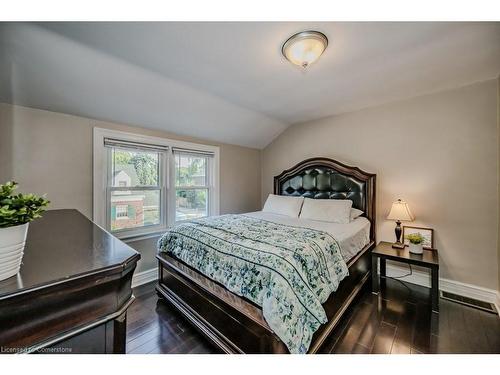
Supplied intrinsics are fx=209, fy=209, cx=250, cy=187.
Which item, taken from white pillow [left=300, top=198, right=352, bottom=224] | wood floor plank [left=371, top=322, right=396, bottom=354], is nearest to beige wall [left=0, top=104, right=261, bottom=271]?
white pillow [left=300, top=198, right=352, bottom=224]

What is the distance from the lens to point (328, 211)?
2.84m

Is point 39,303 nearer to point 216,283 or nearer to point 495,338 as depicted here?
point 216,283

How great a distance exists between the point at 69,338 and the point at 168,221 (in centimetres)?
260

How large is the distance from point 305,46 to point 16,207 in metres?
1.87

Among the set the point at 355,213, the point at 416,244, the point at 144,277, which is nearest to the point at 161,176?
the point at 144,277

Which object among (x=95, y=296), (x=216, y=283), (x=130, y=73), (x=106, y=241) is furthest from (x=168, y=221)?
(x=95, y=296)

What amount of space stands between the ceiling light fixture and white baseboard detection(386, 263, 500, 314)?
2838mm

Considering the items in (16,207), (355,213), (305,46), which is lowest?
(355,213)

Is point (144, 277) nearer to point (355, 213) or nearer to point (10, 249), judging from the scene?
point (10, 249)

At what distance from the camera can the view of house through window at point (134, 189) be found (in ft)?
8.71

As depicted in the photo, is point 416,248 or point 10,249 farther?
point 416,248

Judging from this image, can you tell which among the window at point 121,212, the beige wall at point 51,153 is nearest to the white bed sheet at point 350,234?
the window at point 121,212

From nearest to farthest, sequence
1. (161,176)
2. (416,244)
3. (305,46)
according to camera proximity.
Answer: (305,46), (416,244), (161,176)

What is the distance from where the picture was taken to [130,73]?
207 cm
